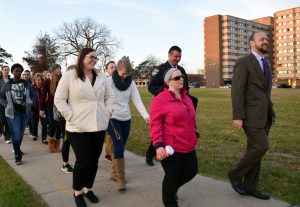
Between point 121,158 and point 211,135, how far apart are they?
5383mm

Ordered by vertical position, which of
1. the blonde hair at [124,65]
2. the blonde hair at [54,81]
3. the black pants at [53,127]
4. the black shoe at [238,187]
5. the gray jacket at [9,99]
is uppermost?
the blonde hair at [124,65]

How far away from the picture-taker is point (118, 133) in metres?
5.46

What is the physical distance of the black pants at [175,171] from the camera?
156 inches

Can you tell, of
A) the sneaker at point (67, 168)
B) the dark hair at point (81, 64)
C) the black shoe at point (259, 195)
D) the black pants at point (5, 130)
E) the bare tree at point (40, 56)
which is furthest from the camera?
the bare tree at point (40, 56)

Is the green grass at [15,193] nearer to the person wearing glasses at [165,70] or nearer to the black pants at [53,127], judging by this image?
the black pants at [53,127]

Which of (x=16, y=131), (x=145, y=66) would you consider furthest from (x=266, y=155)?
(x=145, y=66)

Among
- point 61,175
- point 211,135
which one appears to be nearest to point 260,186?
point 61,175

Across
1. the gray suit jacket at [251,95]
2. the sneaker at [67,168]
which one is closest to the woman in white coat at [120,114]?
the sneaker at [67,168]

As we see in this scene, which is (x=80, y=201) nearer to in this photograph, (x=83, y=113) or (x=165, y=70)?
(x=83, y=113)

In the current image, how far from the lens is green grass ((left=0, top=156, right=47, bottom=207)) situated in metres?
4.71

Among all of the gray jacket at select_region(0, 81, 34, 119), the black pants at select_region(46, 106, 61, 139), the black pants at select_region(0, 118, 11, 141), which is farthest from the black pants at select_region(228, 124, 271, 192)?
the black pants at select_region(0, 118, 11, 141)

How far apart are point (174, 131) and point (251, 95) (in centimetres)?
128

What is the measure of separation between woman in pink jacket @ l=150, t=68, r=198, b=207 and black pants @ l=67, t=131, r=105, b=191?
0.93 m

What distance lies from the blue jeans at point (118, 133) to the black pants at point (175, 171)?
1445 millimetres
